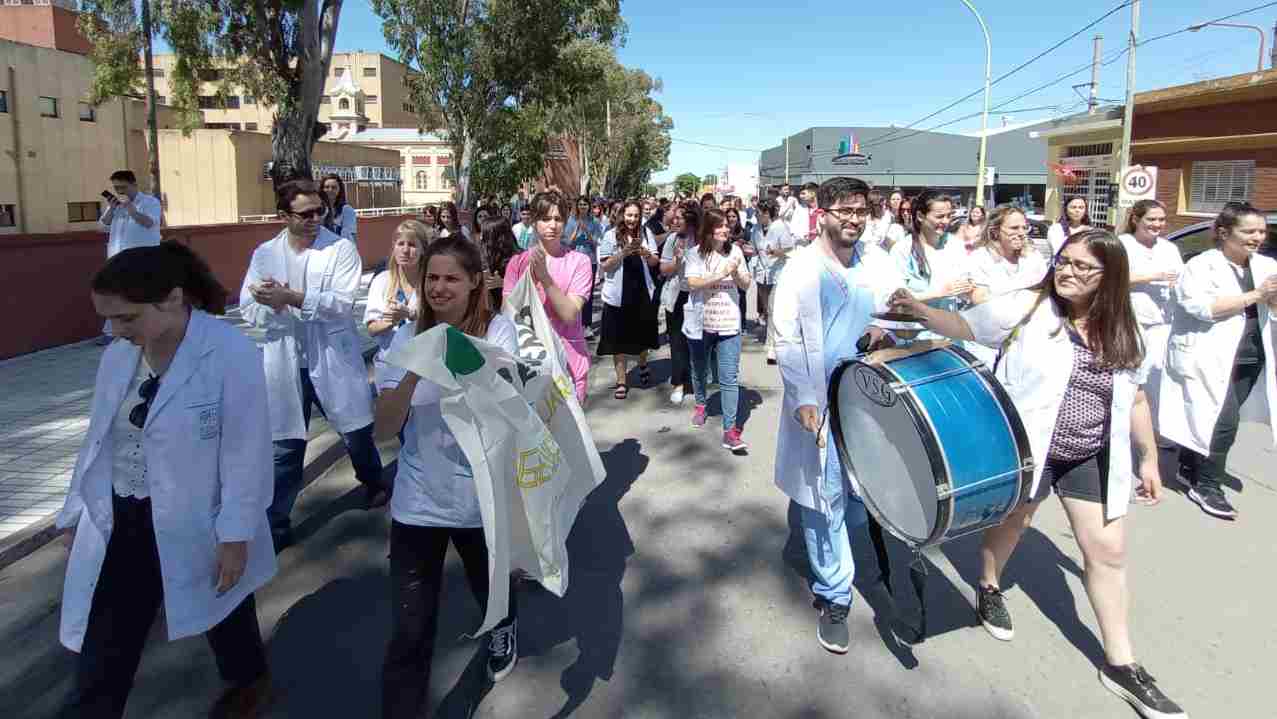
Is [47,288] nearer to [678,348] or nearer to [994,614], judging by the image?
[678,348]

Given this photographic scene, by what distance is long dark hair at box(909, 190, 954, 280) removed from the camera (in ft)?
17.9

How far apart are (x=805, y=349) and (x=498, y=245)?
8.59 ft

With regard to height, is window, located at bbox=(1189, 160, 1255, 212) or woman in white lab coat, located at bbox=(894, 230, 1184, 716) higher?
window, located at bbox=(1189, 160, 1255, 212)

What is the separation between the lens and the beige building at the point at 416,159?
62.9 metres

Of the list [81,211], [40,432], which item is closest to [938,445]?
[40,432]

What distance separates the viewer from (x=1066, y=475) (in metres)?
3.40

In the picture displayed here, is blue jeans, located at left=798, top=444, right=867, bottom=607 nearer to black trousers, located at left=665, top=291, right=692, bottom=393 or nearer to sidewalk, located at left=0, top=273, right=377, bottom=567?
sidewalk, located at left=0, top=273, right=377, bottom=567

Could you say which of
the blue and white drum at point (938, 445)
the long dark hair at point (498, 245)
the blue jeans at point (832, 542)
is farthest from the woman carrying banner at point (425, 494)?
the long dark hair at point (498, 245)

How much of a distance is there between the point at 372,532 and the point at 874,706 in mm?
2915

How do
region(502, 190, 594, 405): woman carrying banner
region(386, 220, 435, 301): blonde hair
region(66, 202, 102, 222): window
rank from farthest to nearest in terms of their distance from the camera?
region(66, 202, 102, 222): window < region(502, 190, 594, 405): woman carrying banner < region(386, 220, 435, 301): blonde hair

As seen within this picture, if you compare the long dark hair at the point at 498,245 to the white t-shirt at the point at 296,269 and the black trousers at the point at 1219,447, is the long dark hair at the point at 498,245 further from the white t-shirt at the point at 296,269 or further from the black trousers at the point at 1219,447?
the black trousers at the point at 1219,447

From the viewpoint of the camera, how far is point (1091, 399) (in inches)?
131

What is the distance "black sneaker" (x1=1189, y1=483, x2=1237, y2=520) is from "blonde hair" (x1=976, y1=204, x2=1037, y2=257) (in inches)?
72.8

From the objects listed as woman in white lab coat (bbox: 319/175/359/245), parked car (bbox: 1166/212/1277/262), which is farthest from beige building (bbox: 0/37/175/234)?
parked car (bbox: 1166/212/1277/262)
